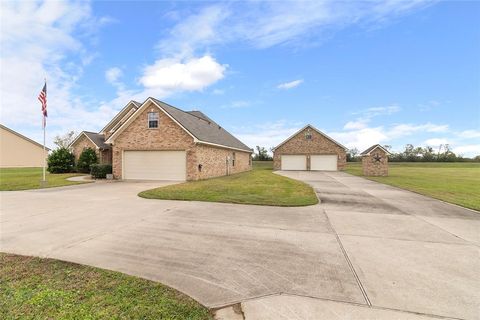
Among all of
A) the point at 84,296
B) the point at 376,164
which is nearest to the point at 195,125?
the point at 84,296

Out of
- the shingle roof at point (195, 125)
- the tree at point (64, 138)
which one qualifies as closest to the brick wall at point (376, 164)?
the shingle roof at point (195, 125)

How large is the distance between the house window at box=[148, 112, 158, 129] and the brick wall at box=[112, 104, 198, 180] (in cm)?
22

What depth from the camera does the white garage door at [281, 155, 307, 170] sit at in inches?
1347

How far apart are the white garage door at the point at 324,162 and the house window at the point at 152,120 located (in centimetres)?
2294

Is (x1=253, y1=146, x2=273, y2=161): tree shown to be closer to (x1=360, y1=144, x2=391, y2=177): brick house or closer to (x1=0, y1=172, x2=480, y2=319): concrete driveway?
(x1=360, y1=144, x2=391, y2=177): brick house

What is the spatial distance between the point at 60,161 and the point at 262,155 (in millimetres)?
39117

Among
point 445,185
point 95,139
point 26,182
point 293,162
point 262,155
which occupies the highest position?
point 95,139

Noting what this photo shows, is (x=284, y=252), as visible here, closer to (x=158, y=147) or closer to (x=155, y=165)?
(x=158, y=147)

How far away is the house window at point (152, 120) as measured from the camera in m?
17.5

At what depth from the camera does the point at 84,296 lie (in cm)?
292

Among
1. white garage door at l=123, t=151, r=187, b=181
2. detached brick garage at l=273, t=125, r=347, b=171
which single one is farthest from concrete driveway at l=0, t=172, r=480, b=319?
detached brick garage at l=273, t=125, r=347, b=171

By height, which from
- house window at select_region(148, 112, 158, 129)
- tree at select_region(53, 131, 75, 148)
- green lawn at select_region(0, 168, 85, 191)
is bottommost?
green lawn at select_region(0, 168, 85, 191)

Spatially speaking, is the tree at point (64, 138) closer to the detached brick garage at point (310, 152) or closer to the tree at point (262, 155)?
the tree at point (262, 155)

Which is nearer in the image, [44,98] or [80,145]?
[44,98]
